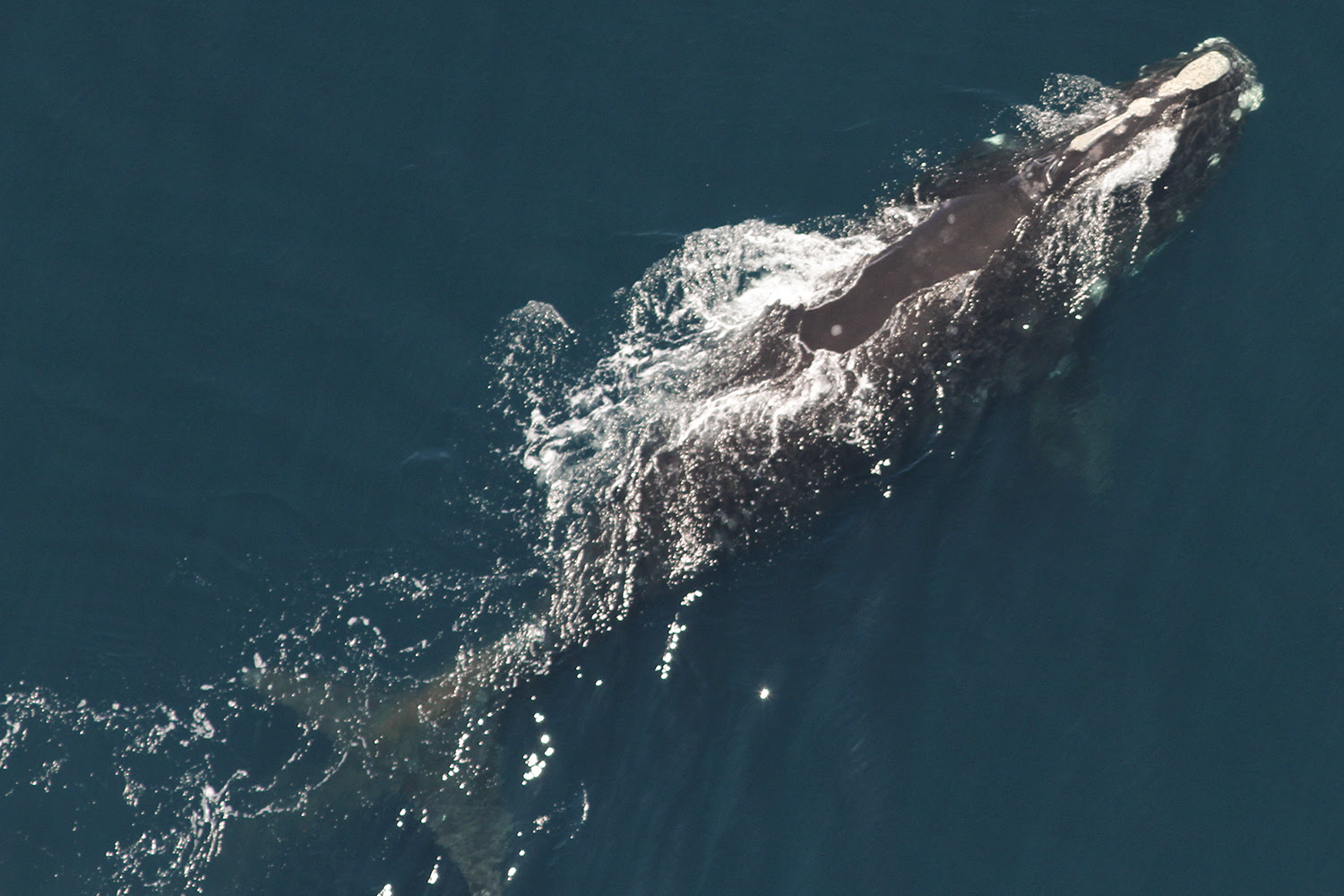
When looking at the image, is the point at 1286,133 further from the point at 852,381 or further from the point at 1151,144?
the point at 852,381

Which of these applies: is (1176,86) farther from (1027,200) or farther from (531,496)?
(531,496)

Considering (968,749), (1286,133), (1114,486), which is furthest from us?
(1286,133)

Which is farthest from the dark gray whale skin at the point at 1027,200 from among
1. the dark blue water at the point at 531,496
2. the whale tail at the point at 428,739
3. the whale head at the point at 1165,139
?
the whale tail at the point at 428,739

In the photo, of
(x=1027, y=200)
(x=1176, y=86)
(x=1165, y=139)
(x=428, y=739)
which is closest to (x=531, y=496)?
(x=428, y=739)

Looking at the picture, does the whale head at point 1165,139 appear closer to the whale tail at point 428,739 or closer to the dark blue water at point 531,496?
the dark blue water at point 531,496

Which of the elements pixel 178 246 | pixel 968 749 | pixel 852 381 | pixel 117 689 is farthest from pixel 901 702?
pixel 178 246
